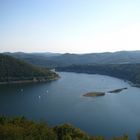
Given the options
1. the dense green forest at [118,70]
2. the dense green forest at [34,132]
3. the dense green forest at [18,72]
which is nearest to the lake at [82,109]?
the dense green forest at [34,132]

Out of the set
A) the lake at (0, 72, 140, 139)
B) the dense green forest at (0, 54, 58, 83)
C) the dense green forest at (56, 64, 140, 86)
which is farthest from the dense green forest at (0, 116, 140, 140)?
the dense green forest at (56, 64, 140, 86)

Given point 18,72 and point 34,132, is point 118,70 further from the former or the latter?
point 34,132

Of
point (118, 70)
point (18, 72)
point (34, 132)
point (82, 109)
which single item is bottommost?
point (82, 109)

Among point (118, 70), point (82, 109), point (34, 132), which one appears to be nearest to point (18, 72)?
point (118, 70)

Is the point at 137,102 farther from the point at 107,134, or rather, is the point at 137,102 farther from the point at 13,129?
the point at 13,129

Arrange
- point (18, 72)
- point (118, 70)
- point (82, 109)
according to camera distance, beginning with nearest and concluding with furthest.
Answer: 1. point (82, 109)
2. point (18, 72)
3. point (118, 70)

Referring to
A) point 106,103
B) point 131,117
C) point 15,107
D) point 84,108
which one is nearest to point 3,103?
point 15,107

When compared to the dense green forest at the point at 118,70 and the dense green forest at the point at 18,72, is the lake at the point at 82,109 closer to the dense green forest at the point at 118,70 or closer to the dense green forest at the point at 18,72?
the dense green forest at the point at 18,72
